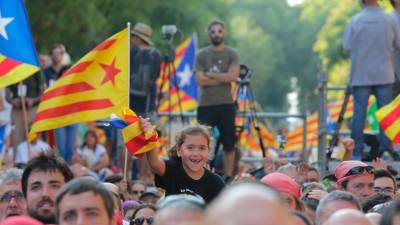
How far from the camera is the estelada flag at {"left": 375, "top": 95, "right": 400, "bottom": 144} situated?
13.9m

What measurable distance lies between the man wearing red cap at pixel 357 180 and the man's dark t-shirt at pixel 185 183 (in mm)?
1598

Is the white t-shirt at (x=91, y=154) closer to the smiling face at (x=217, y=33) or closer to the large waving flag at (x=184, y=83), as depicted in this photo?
the smiling face at (x=217, y=33)

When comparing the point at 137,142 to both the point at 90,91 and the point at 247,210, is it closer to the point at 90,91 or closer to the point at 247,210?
the point at 90,91

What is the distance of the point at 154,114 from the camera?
679 inches

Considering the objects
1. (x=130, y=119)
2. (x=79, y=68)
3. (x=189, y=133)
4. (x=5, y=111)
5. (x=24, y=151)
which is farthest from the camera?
(x=5, y=111)

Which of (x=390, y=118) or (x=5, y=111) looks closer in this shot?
(x=390, y=118)

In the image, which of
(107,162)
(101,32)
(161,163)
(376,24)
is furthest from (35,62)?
(101,32)

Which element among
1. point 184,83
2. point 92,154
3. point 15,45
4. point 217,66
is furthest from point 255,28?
point 15,45

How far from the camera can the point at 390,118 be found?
14031 millimetres

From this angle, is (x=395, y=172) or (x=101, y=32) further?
(x=101, y=32)

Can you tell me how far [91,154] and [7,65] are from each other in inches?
236

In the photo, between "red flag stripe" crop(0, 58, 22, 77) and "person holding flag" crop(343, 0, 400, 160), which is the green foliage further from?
"red flag stripe" crop(0, 58, 22, 77)

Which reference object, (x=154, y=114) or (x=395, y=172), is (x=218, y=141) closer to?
(x=154, y=114)

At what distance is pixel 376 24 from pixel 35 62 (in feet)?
13.8
